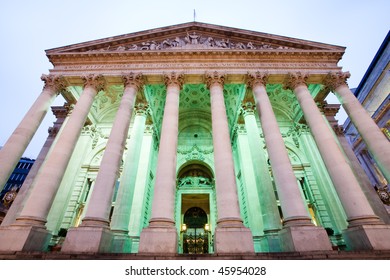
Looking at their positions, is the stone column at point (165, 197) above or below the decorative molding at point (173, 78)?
below

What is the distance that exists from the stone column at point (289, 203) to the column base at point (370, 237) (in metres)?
1.38

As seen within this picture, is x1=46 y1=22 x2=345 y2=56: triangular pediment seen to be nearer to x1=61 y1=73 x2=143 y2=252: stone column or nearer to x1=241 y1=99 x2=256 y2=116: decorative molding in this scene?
x1=241 y1=99 x2=256 y2=116: decorative molding

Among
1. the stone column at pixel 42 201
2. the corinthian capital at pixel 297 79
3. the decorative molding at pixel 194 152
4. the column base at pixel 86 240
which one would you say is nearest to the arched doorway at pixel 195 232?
the decorative molding at pixel 194 152

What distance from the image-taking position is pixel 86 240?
806 centimetres

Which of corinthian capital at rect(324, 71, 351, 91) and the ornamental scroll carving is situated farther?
the ornamental scroll carving

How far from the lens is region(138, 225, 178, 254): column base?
7.73 metres

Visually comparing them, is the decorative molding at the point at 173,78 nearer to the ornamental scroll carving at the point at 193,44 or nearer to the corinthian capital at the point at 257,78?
the ornamental scroll carving at the point at 193,44

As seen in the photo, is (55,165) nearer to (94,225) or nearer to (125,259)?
(94,225)

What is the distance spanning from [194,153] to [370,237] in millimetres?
13323

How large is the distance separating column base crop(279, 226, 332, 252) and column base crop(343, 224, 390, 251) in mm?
1342

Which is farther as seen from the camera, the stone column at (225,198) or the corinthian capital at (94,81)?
the corinthian capital at (94,81)

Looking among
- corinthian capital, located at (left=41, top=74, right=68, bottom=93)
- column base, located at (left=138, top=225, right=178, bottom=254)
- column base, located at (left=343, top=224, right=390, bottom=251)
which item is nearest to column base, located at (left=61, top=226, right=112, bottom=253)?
column base, located at (left=138, top=225, right=178, bottom=254)

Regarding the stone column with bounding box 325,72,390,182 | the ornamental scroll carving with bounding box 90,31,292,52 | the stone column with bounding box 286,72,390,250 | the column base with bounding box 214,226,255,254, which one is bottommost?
the column base with bounding box 214,226,255,254

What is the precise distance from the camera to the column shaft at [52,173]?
29.2 feet
